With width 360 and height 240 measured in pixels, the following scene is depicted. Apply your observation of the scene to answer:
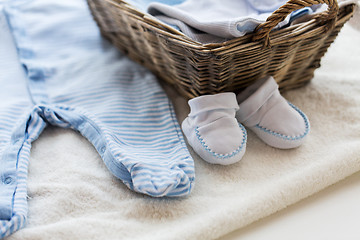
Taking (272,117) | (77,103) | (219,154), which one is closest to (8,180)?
(77,103)

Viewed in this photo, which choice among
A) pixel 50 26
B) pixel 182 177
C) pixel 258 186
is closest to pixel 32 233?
pixel 182 177

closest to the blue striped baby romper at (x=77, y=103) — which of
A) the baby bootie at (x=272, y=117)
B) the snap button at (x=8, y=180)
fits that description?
the snap button at (x=8, y=180)

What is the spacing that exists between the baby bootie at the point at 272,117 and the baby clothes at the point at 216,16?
0.43 feet

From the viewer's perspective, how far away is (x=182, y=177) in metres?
0.66

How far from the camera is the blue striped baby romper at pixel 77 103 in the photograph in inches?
26.5

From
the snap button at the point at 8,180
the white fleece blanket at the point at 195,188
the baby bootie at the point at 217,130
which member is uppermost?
the baby bootie at the point at 217,130

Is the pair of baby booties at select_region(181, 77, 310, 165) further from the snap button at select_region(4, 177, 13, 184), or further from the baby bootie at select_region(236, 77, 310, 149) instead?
the snap button at select_region(4, 177, 13, 184)

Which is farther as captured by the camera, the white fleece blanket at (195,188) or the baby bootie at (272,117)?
the baby bootie at (272,117)

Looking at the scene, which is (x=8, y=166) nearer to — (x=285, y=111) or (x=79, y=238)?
(x=79, y=238)

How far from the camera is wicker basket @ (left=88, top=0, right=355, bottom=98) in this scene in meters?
0.67

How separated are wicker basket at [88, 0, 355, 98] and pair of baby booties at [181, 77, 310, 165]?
0.04 meters

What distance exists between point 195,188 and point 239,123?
6.4 inches

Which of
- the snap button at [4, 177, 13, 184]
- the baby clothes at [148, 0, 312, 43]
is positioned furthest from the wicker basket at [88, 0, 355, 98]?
the snap button at [4, 177, 13, 184]

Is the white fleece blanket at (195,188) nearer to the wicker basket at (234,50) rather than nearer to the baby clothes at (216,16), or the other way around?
the wicker basket at (234,50)
